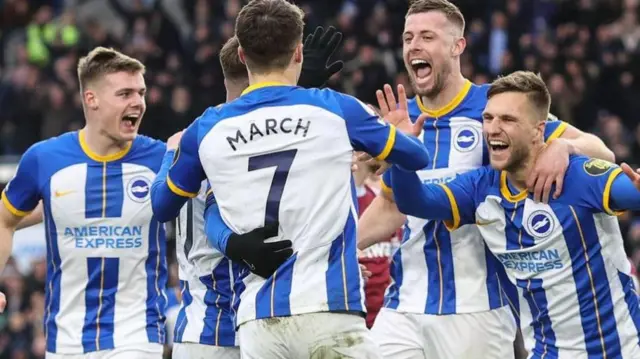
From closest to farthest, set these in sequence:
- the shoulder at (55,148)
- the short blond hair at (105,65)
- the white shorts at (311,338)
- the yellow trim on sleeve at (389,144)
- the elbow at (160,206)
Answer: the white shorts at (311,338) → the yellow trim on sleeve at (389,144) → the elbow at (160,206) → the shoulder at (55,148) → the short blond hair at (105,65)

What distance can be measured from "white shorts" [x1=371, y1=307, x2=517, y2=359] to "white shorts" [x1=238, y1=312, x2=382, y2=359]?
1.71 m

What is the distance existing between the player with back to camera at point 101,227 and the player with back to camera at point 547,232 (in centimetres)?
183

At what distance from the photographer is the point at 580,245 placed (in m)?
7.43

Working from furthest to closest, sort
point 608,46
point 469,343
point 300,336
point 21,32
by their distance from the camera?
1. point 21,32
2. point 608,46
3. point 469,343
4. point 300,336

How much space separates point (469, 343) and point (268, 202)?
7.03 ft

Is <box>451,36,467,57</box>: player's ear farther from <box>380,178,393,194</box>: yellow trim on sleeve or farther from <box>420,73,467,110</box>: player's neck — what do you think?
<box>380,178,393,194</box>: yellow trim on sleeve

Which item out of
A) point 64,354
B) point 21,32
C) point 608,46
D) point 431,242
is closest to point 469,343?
point 431,242

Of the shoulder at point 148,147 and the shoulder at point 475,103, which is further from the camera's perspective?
the shoulder at point 148,147

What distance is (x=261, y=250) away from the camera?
6426 millimetres

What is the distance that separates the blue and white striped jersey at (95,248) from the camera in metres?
8.44

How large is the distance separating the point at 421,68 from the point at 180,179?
214 cm

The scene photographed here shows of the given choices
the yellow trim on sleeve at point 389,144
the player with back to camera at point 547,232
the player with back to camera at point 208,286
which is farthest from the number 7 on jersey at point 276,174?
the player with back to camera at point 208,286

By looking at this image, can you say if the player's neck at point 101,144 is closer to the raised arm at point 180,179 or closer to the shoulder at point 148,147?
the shoulder at point 148,147

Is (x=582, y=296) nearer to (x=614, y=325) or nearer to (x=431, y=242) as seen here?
(x=614, y=325)
